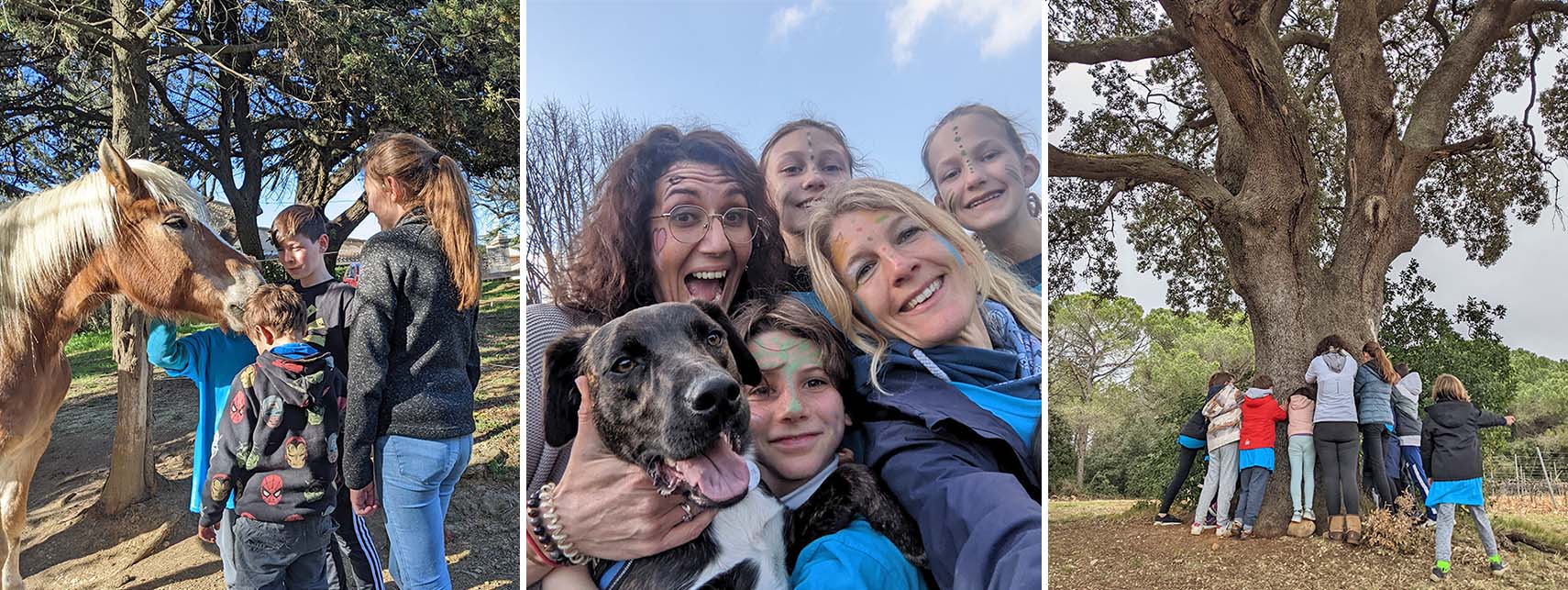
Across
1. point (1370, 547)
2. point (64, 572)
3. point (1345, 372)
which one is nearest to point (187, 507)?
point (64, 572)

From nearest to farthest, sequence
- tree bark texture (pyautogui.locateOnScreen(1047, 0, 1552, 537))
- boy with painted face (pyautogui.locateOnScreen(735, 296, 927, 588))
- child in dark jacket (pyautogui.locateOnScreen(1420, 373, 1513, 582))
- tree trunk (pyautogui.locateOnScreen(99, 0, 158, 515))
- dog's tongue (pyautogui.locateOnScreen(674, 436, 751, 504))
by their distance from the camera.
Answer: dog's tongue (pyautogui.locateOnScreen(674, 436, 751, 504)) < boy with painted face (pyautogui.locateOnScreen(735, 296, 927, 588)) < tree trunk (pyautogui.locateOnScreen(99, 0, 158, 515)) < child in dark jacket (pyautogui.locateOnScreen(1420, 373, 1513, 582)) < tree bark texture (pyautogui.locateOnScreen(1047, 0, 1552, 537))

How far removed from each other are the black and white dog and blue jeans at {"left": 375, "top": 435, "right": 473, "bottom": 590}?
1.02 meters

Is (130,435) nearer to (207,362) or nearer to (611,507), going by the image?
(207,362)

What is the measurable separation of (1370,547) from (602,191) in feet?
24.2

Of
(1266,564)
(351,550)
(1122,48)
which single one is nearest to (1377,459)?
(1266,564)

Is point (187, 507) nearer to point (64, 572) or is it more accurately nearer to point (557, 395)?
point (64, 572)

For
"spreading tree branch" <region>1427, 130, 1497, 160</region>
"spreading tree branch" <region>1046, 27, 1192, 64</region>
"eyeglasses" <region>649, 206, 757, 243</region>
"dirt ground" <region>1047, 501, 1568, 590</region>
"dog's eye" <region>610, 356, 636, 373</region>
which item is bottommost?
"dirt ground" <region>1047, 501, 1568, 590</region>

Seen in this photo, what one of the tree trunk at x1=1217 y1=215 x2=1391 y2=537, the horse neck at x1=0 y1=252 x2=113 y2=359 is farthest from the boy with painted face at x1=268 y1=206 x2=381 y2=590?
the tree trunk at x1=1217 y1=215 x2=1391 y2=537

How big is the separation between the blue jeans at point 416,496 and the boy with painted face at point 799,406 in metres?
1.38

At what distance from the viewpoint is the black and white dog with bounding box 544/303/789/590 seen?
2037mm

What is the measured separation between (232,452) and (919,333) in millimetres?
2356

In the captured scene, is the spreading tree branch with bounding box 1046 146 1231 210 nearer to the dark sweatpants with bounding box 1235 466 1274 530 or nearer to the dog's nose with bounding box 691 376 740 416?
the dark sweatpants with bounding box 1235 466 1274 530

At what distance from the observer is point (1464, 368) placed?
8328 millimetres

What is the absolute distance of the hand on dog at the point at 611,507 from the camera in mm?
2145
